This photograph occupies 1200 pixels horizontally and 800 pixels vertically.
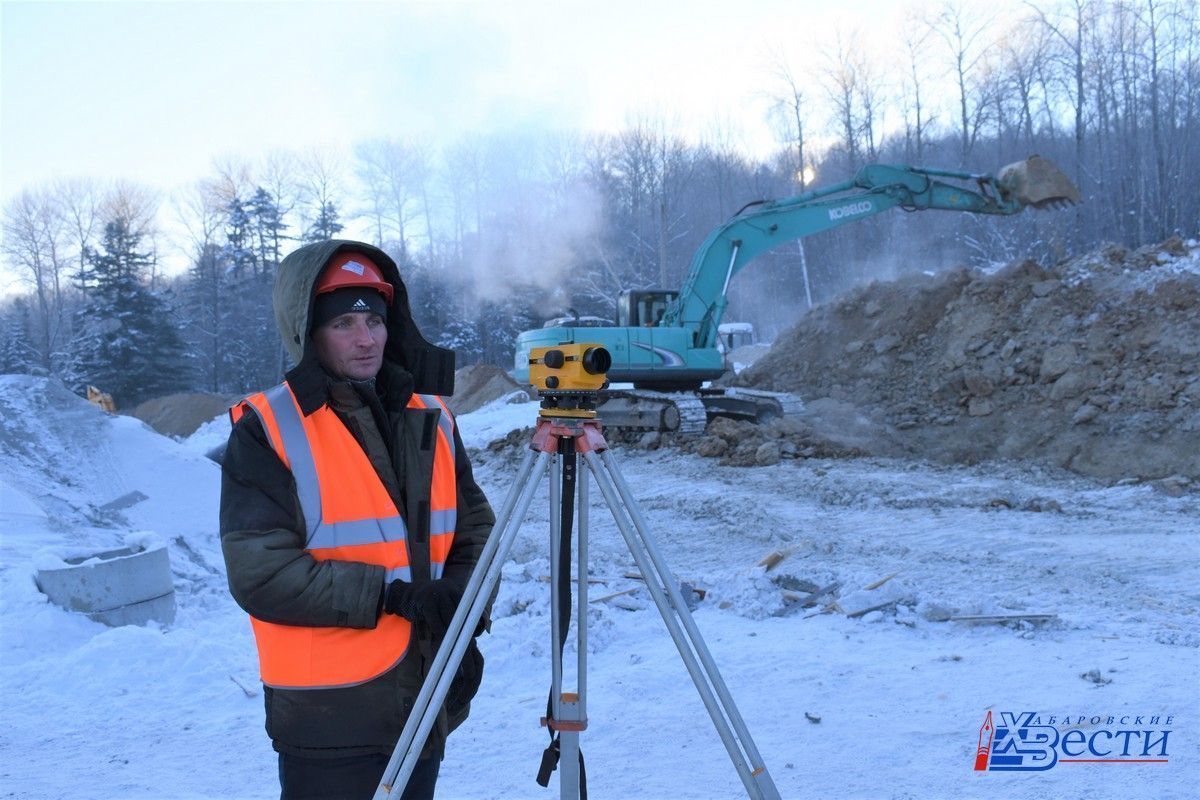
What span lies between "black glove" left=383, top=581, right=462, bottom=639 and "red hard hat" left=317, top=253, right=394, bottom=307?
0.72 m

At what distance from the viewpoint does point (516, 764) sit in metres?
3.72

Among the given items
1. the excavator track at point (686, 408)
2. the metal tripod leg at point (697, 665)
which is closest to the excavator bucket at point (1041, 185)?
the excavator track at point (686, 408)

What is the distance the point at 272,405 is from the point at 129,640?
3.76 m

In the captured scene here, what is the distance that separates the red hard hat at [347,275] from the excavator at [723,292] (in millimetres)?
10915

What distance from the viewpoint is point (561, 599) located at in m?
2.42

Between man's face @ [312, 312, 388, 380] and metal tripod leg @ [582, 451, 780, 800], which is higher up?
man's face @ [312, 312, 388, 380]

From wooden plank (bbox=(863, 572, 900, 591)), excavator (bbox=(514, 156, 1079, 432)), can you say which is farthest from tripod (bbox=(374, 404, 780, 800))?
excavator (bbox=(514, 156, 1079, 432))

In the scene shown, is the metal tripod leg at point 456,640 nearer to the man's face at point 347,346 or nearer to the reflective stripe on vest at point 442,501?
the reflective stripe on vest at point 442,501

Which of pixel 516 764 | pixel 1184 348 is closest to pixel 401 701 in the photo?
Answer: pixel 516 764

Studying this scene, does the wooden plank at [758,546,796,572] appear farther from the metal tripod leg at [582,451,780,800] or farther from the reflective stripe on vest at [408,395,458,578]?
the reflective stripe on vest at [408,395,458,578]

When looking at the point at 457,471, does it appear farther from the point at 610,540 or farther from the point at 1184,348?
the point at 1184,348

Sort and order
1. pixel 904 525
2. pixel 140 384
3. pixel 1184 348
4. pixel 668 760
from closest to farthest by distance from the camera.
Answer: pixel 668 760 < pixel 904 525 < pixel 1184 348 < pixel 140 384

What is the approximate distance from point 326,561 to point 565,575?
2.17 ft

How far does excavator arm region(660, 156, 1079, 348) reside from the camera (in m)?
13.8
